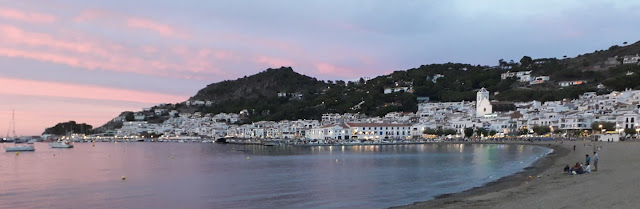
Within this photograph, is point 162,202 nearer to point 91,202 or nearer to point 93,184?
point 91,202

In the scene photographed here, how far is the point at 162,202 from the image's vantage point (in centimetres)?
1647

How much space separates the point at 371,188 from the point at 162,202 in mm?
7278

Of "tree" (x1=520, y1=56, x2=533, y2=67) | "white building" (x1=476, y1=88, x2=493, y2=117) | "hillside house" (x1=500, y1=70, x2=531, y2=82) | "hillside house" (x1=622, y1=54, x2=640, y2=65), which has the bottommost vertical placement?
"white building" (x1=476, y1=88, x2=493, y2=117)

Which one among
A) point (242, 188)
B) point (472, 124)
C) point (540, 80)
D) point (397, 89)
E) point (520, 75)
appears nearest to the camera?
point (242, 188)

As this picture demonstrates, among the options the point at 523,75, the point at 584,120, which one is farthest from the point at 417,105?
the point at 584,120

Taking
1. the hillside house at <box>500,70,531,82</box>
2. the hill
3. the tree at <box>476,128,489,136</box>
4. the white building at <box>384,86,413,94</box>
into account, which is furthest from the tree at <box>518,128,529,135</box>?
the white building at <box>384,86,413,94</box>

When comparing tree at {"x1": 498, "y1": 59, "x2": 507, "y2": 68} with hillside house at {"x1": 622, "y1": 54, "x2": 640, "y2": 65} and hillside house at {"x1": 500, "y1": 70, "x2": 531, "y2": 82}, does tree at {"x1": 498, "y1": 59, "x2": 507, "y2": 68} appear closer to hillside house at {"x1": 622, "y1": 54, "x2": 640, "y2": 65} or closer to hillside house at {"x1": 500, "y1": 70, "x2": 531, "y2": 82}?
hillside house at {"x1": 500, "y1": 70, "x2": 531, "y2": 82}

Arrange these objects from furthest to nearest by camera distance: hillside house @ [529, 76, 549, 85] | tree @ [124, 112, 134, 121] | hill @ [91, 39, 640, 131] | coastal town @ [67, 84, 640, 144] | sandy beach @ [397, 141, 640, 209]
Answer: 1. tree @ [124, 112, 134, 121]
2. hillside house @ [529, 76, 549, 85]
3. hill @ [91, 39, 640, 131]
4. coastal town @ [67, 84, 640, 144]
5. sandy beach @ [397, 141, 640, 209]

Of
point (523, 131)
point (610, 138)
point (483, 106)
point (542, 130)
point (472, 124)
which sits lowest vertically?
point (610, 138)

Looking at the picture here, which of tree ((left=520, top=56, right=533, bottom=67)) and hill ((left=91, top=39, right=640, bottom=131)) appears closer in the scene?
hill ((left=91, top=39, right=640, bottom=131))

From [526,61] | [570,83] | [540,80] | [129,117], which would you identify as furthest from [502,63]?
[129,117]

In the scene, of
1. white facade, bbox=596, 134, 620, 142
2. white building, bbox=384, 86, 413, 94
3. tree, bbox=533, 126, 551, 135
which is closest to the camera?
white facade, bbox=596, 134, 620, 142

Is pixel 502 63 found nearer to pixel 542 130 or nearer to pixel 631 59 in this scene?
pixel 631 59

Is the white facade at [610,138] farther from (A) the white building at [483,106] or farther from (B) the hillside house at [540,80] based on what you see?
(B) the hillside house at [540,80]
